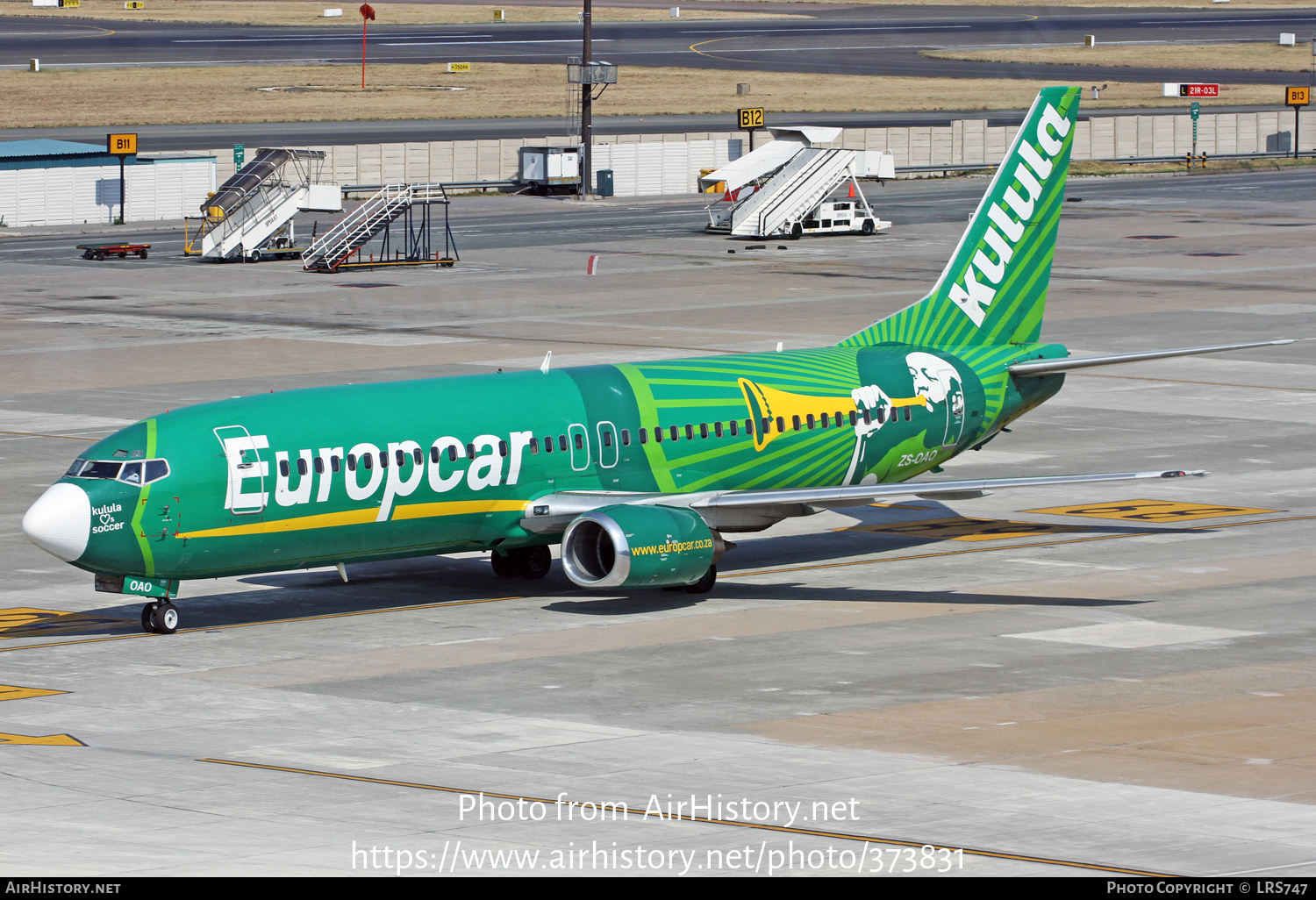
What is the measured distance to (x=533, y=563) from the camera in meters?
40.7

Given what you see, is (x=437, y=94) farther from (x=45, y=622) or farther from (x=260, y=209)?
(x=45, y=622)

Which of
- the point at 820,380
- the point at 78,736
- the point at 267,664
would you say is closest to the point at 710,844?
the point at 78,736

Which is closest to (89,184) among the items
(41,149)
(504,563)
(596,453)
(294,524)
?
(41,149)

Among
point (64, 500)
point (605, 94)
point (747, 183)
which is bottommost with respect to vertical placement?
point (64, 500)

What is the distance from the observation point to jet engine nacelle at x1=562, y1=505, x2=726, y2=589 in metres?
36.4

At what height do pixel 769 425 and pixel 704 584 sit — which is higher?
pixel 769 425

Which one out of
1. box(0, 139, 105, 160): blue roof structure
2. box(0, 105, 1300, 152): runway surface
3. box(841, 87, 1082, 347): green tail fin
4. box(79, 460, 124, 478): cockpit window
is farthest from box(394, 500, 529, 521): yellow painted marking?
box(0, 105, 1300, 152): runway surface

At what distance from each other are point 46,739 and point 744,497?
14.7 metres

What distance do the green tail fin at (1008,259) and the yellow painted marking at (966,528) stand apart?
412cm

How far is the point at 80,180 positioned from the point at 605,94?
7265 centimetres

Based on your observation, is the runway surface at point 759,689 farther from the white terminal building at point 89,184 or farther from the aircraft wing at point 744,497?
the white terminal building at point 89,184

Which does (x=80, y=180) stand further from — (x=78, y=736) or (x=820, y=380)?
(x=78, y=736)
